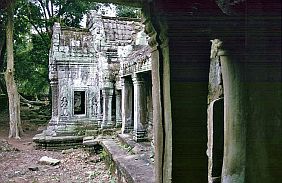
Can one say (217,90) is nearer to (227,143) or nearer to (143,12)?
(227,143)

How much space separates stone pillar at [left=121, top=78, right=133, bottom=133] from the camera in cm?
995

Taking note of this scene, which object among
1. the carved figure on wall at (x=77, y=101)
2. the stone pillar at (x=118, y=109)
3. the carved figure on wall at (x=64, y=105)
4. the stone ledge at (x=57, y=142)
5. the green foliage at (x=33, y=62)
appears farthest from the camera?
the green foliage at (x=33, y=62)

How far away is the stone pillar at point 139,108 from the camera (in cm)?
838

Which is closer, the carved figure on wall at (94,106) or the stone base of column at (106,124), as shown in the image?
the stone base of column at (106,124)

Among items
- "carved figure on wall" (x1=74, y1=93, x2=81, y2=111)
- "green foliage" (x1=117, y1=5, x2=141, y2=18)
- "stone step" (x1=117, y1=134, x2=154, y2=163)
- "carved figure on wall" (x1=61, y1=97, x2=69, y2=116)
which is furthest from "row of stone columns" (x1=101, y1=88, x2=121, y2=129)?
"green foliage" (x1=117, y1=5, x2=141, y2=18)

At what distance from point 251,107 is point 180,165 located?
99 cm

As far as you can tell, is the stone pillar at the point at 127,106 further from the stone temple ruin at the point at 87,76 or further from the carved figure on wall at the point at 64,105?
the carved figure on wall at the point at 64,105

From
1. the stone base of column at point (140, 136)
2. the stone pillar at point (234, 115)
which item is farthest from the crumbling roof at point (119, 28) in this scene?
the stone pillar at point (234, 115)

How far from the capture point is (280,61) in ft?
6.89

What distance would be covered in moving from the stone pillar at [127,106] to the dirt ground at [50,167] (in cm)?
128

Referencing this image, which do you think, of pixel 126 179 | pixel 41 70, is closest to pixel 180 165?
pixel 126 179

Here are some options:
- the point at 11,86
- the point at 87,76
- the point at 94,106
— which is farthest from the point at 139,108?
the point at 11,86

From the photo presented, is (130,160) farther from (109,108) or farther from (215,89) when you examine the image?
(109,108)

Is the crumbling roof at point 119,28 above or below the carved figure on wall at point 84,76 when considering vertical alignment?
above
